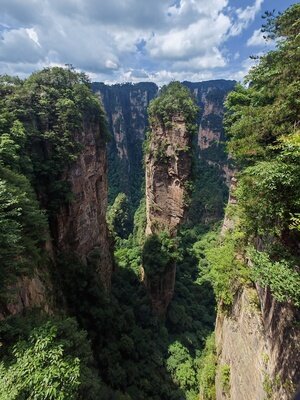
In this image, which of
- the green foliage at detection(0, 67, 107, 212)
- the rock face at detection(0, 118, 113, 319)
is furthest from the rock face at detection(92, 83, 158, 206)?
the green foliage at detection(0, 67, 107, 212)

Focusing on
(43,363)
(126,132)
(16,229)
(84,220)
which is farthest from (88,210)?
(126,132)

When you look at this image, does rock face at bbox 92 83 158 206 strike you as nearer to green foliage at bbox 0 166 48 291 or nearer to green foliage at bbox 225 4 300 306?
green foliage at bbox 0 166 48 291

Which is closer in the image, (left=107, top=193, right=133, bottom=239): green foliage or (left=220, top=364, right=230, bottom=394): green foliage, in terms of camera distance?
(left=220, top=364, right=230, bottom=394): green foliage

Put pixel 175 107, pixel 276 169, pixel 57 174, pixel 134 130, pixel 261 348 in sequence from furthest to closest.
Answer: pixel 134 130 < pixel 175 107 < pixel 57 174 < pixel 261 348 < pixel 276 169

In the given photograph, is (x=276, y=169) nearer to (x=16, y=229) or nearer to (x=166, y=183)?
(x=16, y=229)

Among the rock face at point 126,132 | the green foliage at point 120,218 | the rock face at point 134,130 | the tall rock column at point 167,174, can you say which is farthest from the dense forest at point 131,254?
the rock face at point 126,132

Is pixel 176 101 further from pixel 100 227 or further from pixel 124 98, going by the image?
pixel 124 98
